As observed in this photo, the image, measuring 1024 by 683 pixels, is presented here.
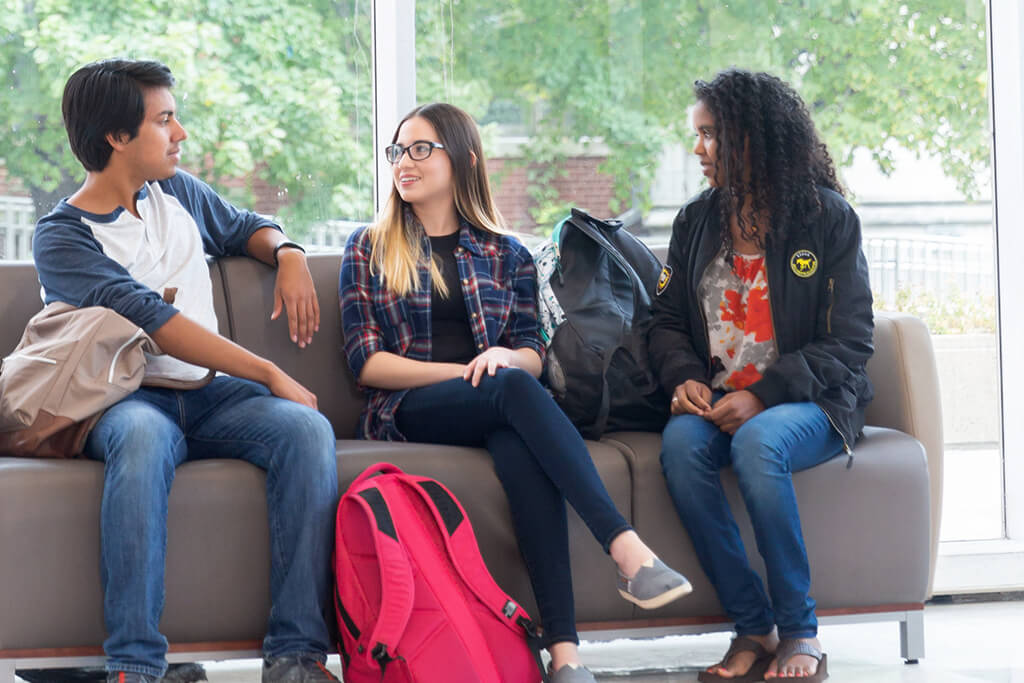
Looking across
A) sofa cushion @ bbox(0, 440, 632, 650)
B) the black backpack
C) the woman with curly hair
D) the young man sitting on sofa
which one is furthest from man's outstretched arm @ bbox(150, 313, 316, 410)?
the woman with curly hair

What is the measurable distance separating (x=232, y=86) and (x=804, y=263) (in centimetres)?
173

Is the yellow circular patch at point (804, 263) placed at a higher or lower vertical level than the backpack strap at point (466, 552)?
higher

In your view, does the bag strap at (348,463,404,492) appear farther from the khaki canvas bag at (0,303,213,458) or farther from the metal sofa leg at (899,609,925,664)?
the metal sofa leg at (899,609,925,664)

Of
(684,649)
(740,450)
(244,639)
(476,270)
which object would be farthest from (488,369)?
(684,649)

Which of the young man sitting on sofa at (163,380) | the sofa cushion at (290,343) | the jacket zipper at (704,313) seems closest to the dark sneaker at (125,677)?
the young man sitting on sofa at (163,380)

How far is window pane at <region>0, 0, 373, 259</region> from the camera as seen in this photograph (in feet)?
9.86

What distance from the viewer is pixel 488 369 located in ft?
7.48

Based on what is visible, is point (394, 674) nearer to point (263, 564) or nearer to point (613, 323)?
point (263, 564)

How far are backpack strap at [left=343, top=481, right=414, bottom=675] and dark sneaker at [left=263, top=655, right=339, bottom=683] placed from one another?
10cm

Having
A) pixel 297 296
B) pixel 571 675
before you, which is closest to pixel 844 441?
pixel 571 675

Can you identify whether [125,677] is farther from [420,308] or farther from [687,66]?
[687,66]

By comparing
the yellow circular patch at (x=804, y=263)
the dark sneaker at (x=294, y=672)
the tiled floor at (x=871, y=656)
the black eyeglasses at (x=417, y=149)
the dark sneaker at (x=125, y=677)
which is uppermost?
the black eyeglasses at (x=417, y=149)

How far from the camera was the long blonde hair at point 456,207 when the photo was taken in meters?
2.50

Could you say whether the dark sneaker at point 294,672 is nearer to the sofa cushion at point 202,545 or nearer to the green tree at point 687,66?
the sofa cushion at point 202,545
